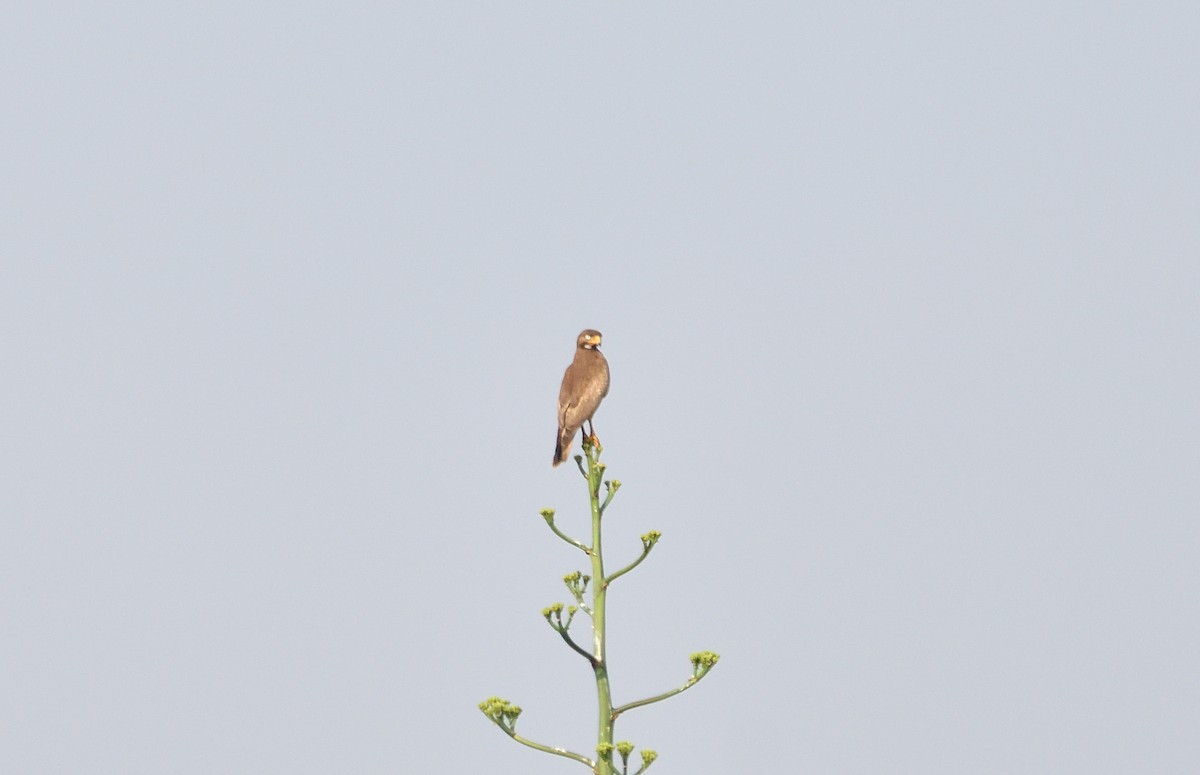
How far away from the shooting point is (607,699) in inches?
476

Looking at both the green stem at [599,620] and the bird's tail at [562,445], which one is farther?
the bird's tail at [562,445]

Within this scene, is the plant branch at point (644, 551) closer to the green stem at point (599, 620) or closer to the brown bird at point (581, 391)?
the green stem at point (599, 620)

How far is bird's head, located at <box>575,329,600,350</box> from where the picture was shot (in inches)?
786

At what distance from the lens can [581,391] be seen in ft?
62.3

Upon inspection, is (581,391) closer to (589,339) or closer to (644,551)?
(589,339)

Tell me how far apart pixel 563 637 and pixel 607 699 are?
1.90ft

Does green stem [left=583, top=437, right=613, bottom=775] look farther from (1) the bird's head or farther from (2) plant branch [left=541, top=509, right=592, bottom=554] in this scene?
(1) the bird's head

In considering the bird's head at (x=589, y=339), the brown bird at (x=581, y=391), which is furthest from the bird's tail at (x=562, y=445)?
the bird's head at (x=589, y=339)

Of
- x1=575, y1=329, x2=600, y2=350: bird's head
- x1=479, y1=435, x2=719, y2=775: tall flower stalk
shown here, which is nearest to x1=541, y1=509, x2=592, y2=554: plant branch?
x1=479, y1=435, x2=719, y2=775: tall flower stalk

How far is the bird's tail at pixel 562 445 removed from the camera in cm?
1848

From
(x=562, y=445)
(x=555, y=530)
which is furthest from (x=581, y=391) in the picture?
(x=555, y=530)

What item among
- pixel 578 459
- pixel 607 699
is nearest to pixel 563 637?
pixel 607 699

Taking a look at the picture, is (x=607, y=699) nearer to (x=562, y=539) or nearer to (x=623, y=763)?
(x=623, y=763)

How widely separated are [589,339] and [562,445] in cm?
196
